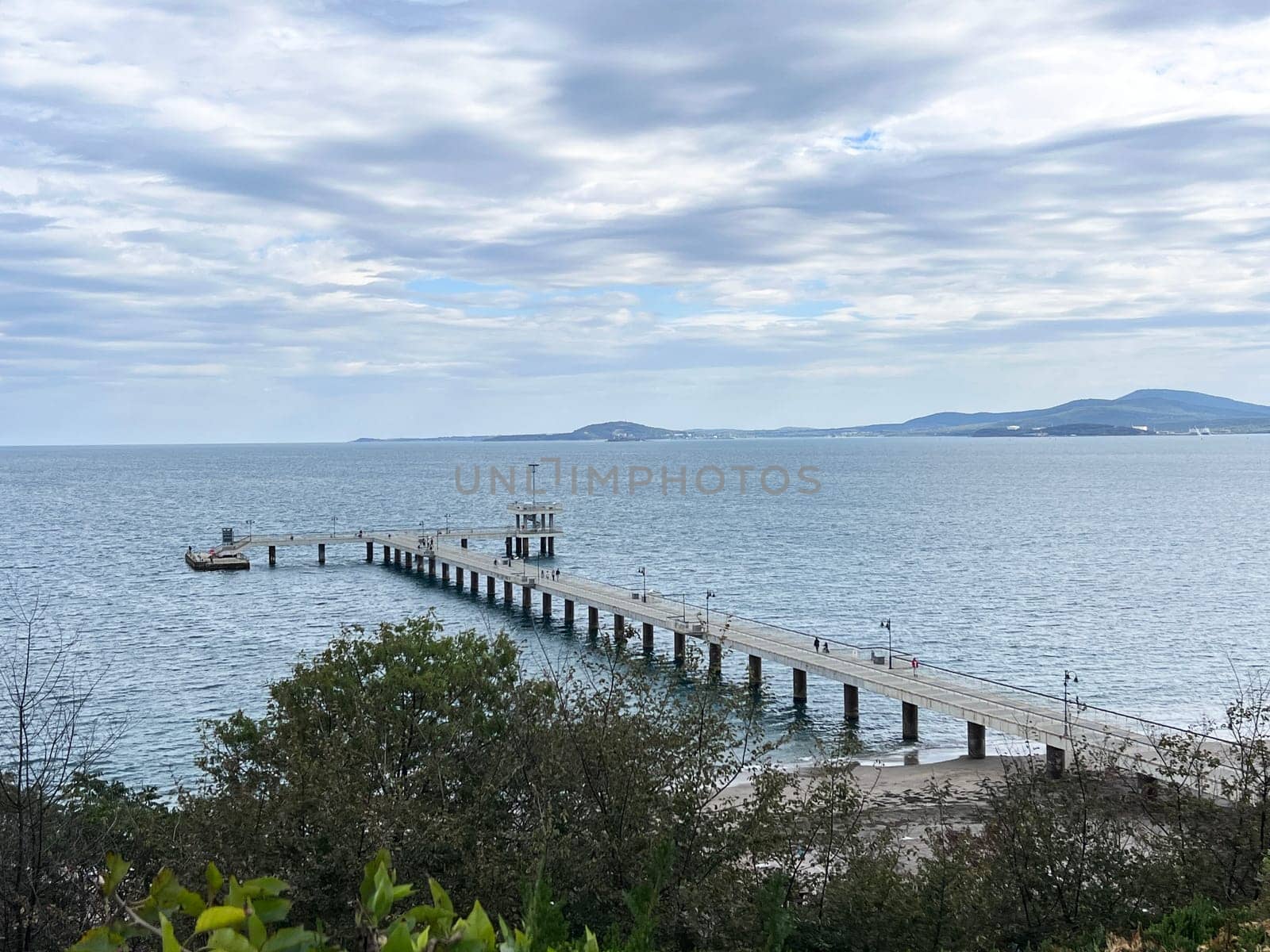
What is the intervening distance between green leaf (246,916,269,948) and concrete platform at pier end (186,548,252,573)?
303ft

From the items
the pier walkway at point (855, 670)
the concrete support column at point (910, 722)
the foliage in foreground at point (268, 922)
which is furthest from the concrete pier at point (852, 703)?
the foliage in foreground at point (268, 922)

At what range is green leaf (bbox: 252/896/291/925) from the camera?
10.8ft

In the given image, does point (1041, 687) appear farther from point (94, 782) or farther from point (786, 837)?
point (94, 782)

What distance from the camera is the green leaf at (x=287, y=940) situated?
10.1 ft

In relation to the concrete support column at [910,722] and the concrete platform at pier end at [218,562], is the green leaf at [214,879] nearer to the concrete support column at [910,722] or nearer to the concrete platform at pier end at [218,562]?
the concrete support column at [910,722]

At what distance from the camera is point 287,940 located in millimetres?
3111

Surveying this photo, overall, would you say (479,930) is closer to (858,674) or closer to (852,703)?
(858,674)

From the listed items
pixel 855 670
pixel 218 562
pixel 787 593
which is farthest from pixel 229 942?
Answer: pixel 218 562

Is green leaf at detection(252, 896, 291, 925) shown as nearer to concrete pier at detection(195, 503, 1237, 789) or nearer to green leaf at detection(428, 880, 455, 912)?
green leaf at detection(428, 880, 455, 912)

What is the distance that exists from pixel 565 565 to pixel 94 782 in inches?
2637

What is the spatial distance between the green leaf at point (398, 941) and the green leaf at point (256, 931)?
37 centimetres

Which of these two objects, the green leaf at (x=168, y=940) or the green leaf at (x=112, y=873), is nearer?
the green leaf at (x=168, y=940)

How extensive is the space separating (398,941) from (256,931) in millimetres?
459

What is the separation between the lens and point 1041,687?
49.3 m
